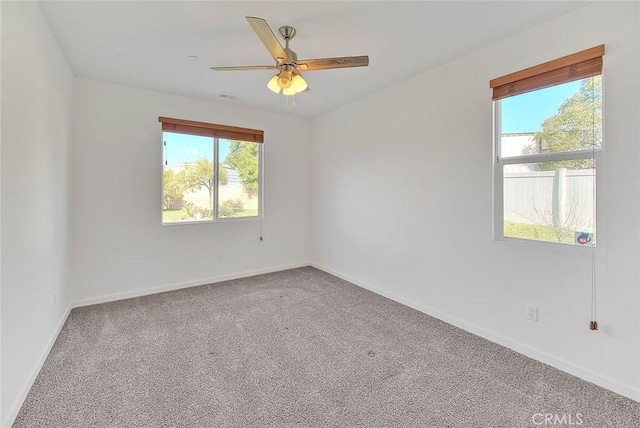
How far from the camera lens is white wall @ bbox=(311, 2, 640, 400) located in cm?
189

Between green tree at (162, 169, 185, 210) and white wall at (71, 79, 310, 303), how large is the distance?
87mm

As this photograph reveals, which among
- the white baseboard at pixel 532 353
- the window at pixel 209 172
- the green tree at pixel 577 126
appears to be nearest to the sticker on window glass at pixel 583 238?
the green tree at pixel 577 126

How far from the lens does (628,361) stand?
1.86 meters

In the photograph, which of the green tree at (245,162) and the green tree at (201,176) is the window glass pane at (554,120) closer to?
the green tree at (245,162)

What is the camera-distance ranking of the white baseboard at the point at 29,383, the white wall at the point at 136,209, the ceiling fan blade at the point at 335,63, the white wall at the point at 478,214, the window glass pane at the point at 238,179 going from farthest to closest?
1. the window glass pane at the point at 238,179
2. the white wall at the point at 136,209
3. the ceiling fan blade at the point at 335,63
4. the white wall at the point at 478,214
5. the white baseboard at the point at 29,383

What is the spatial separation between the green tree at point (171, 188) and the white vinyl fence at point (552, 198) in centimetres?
386

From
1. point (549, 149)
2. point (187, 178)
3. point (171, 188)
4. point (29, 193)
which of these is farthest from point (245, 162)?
point (549, 149)

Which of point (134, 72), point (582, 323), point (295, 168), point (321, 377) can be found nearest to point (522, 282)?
point (582, 323)

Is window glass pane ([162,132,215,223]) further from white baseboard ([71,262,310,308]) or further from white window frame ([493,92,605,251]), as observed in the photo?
Result: white window frame ([493,92,605,251])

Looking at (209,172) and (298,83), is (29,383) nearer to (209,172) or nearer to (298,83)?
(298,83)

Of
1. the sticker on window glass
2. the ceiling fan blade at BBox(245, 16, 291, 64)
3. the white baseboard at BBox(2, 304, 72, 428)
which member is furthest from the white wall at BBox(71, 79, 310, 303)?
the sticker on window glass

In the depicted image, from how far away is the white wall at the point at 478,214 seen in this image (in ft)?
6.21

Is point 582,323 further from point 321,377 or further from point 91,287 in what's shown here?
point 91,287

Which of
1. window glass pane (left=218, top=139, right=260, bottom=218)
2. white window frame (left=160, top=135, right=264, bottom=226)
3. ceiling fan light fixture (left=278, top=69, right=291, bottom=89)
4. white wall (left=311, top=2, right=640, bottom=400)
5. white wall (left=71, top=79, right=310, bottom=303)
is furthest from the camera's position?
window glass pane (left=218, top=139, right=260, bottom=218)
